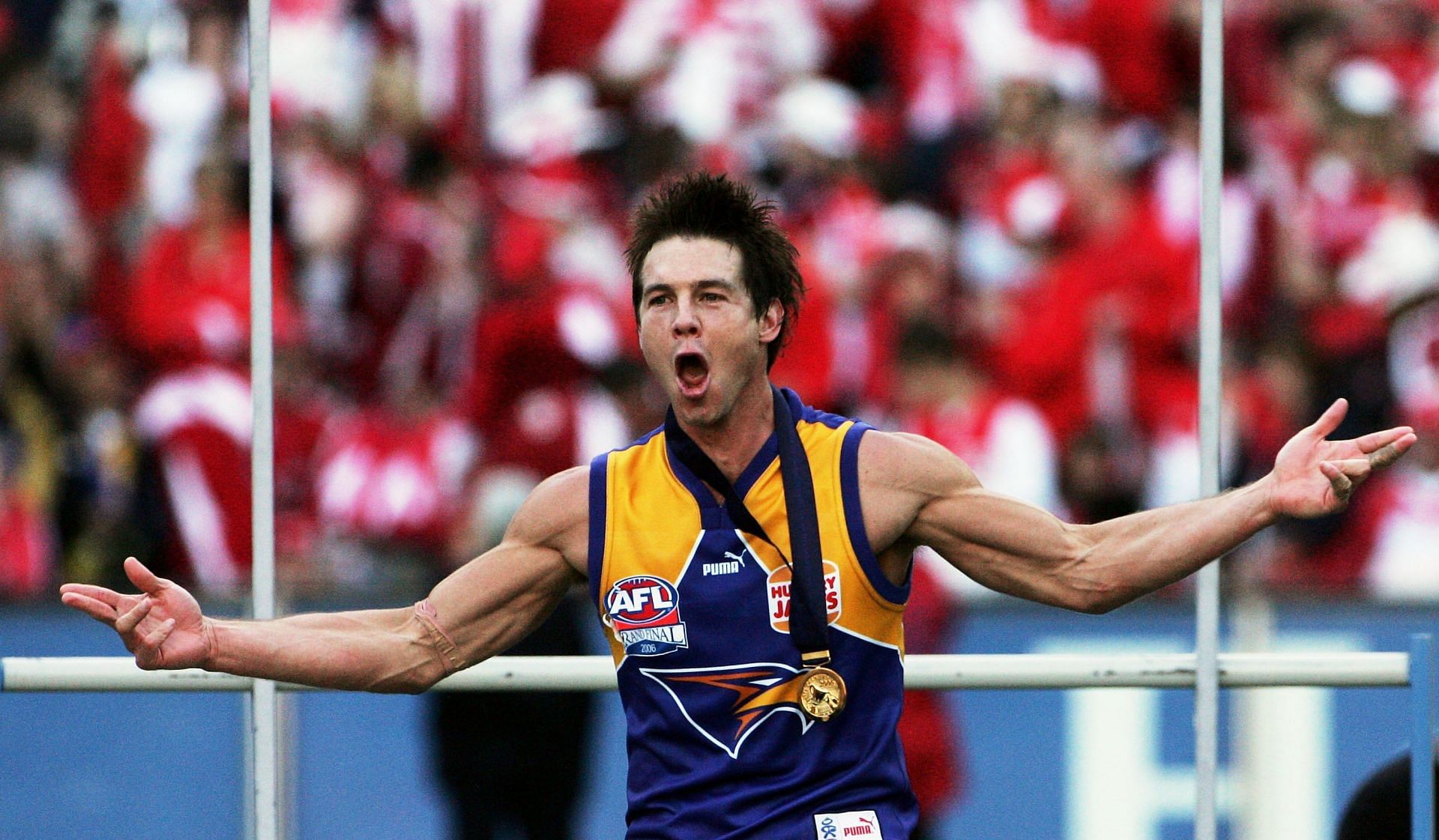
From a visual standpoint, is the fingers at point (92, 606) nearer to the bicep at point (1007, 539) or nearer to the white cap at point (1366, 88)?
the bicep at point (1007, 539)

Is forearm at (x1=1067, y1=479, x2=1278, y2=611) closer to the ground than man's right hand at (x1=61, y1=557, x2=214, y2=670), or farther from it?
farther from it

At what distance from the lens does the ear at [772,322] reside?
14.1 ft

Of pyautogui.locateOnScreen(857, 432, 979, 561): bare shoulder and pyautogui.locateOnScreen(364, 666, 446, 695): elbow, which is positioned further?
pyautogui.locateOnScreen(364, 666, 446, 695): elbow

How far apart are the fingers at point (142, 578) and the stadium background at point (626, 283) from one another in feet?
13.3

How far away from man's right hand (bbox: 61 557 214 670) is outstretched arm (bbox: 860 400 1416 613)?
1.28m

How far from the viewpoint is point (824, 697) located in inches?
162

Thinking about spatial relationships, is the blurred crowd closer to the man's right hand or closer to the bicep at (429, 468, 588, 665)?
the bicep at (429, 468, 588, 665)

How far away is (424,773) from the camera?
28.8 feet

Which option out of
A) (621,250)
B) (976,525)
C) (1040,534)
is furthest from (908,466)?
(621,250)

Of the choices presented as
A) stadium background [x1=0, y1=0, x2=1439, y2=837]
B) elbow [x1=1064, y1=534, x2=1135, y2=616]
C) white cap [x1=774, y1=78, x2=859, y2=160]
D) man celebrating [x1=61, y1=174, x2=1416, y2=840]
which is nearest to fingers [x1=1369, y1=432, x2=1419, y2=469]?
man celebrating [x1=61, y1=174, x2=1416, y2=840]

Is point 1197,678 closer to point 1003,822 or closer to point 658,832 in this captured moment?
point 658,832

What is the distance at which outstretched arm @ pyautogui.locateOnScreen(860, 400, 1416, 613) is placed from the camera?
13.4ft

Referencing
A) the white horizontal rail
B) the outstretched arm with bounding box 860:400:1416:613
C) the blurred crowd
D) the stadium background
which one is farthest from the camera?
the blurred crowd

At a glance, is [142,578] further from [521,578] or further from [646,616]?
[646,616]
